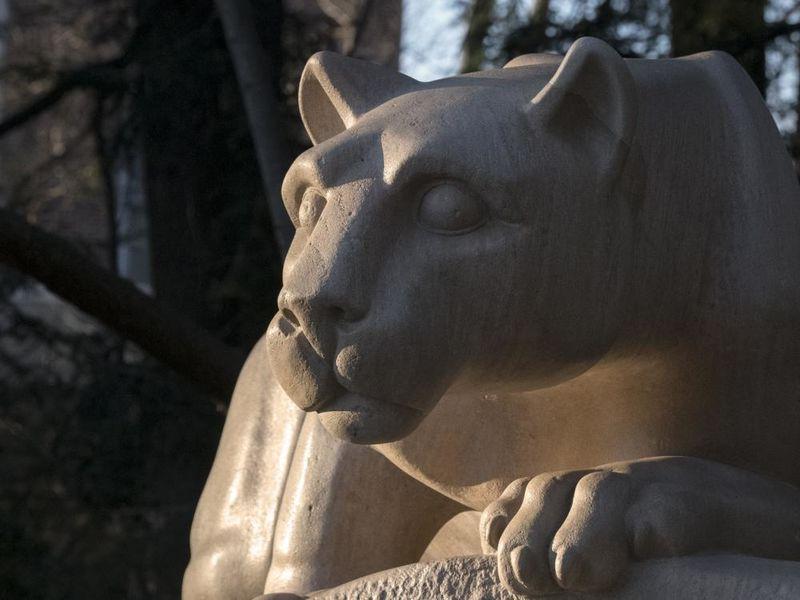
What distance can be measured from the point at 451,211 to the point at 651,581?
1.24ft

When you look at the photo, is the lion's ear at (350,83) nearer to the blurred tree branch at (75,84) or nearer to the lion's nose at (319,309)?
the lion's nose at (319,309)

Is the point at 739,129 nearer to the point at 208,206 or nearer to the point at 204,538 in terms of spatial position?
the point at 204,538

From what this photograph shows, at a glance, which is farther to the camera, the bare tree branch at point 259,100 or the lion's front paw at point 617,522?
the bare tree branch at point 259,100

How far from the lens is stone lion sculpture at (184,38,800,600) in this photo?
1332mm

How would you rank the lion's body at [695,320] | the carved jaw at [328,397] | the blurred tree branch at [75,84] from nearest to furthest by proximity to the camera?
the carved jaw at [328,397] < the lion's body at [695,320] < the blurred tree branch at [75,84]

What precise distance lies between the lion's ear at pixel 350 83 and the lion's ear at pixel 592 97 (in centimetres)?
21

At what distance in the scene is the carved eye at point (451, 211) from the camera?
1354 mm

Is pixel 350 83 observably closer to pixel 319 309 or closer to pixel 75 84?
pixel 319 309

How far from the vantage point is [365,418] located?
1.35 m

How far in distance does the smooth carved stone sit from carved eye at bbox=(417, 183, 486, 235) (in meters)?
0.31

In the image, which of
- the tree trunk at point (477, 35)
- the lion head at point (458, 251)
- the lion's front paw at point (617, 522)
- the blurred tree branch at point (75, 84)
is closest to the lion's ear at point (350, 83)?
the lion head at point (458, 251)

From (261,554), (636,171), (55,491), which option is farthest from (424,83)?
(55,491)

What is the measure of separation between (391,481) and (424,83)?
51 centimetres

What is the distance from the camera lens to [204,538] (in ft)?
6.61
